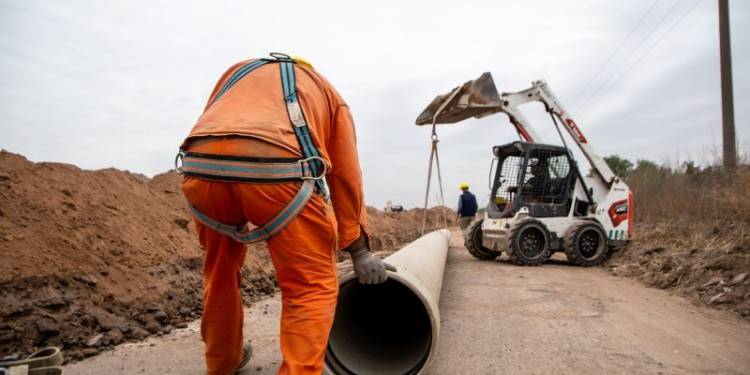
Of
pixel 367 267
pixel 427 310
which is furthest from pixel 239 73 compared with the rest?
pixel 427 310

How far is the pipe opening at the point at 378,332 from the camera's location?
102 inches

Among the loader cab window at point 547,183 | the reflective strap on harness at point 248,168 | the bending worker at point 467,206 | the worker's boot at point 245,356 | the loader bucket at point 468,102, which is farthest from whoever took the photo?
the bending worker at point 467,206

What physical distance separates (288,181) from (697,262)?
18.9 ft

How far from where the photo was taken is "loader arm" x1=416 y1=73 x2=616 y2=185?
798cm

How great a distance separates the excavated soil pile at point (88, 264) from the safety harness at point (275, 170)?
6.41ft

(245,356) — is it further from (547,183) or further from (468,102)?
(547,183)

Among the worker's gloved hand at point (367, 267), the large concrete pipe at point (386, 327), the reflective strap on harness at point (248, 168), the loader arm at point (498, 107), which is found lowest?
the large concrete pipe at point (386, 327)

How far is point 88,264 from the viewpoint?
404 cm

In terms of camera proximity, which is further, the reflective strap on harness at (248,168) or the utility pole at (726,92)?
the utility pole at (726,92)

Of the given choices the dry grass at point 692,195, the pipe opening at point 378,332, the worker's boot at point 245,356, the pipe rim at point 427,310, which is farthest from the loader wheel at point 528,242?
the worker's boot at point 245,356

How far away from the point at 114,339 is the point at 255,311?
1.32 m

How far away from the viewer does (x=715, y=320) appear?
4.20 meters

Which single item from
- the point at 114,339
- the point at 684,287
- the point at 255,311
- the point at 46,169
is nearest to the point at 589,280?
the point at 684,287

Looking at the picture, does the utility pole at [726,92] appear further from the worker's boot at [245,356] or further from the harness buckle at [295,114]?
the harness buckle at [295,114]
